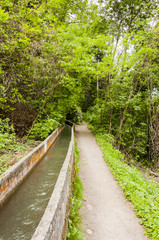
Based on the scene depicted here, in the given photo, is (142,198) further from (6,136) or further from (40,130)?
(40,130)

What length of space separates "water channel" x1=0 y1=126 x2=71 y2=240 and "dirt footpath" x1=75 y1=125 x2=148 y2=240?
53.3 inches

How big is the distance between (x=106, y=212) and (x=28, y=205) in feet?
7.95

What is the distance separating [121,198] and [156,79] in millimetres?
9888

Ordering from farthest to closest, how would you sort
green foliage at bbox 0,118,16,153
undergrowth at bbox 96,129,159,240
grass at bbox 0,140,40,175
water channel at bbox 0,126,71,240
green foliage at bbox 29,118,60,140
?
green foliage at bbox 29,118,60,140 → green foliage at bbox 0,118,16,153 → grass at bbox 0,140,40,175 → undergrowth at bbox 96,129,159,240 → water channel at bbox 0,126,71,240

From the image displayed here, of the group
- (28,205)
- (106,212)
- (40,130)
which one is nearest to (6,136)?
(40,130)

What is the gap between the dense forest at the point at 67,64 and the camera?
803 cm

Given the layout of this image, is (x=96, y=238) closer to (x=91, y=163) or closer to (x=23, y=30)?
(x=91, y=163)

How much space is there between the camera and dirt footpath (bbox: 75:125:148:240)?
3.62m

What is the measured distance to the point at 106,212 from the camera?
173 inches

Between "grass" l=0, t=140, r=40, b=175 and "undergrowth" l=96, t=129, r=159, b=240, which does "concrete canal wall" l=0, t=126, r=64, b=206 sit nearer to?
"grass" l=0, t=140, r=40, b=175

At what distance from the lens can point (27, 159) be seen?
20.0ft

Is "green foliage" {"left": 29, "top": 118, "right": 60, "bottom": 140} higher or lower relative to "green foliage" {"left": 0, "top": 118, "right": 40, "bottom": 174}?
higher

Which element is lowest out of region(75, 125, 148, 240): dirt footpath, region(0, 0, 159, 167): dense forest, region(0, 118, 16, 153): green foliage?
region(75, 125, 148, 240): dirt footpath

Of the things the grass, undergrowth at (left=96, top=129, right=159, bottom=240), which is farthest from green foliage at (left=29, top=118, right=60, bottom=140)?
undergrowth at (left=96, top=129, right=159, bottom=240)
